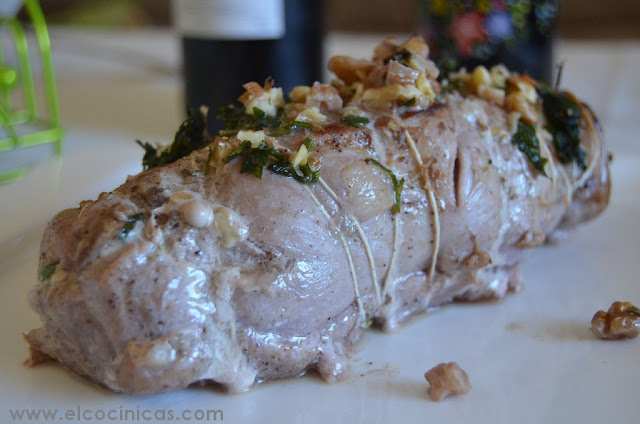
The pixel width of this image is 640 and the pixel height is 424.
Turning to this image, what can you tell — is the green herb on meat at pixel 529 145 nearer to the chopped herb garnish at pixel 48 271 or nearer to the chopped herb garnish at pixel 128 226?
the chopped herb garnish at pixel 128 226

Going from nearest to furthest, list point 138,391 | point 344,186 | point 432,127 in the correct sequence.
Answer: point 138,391 → point 344,186 → point 432,127

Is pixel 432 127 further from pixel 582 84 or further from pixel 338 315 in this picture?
pixel 582 84

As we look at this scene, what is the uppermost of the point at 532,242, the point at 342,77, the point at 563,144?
the point at 342,77

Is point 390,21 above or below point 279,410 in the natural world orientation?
above

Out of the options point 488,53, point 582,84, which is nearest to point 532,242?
point 488,53

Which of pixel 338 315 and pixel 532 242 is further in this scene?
pixel 532 242

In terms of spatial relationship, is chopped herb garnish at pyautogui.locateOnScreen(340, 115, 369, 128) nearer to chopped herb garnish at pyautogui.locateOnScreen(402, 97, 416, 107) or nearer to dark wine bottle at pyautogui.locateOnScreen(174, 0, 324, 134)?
chopped herb garnish at pyautogui.locateOnScreen(402, 97, 416, 107)

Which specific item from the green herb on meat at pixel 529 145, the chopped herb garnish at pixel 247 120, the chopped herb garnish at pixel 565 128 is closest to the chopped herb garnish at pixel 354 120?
the chopped herb garnish at pixel 247 120

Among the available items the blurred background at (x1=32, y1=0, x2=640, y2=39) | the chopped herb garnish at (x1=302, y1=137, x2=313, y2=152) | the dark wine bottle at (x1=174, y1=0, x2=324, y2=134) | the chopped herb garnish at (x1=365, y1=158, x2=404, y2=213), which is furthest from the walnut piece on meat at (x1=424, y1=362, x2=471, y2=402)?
the blurred background at (x1=32, y1=0, x2=640, y2=39)
